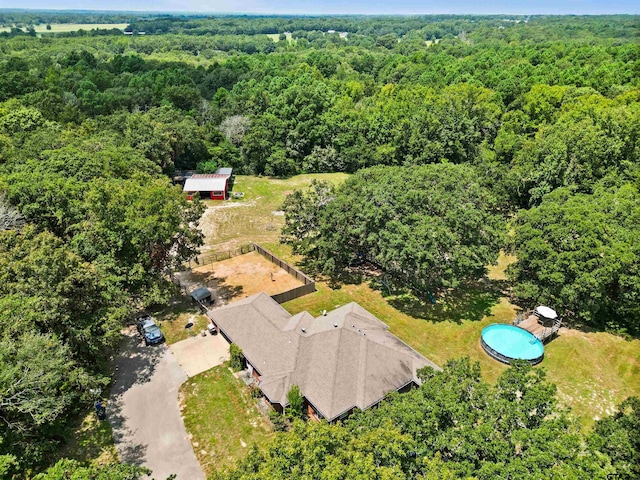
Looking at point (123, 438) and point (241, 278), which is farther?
point (241, 278)

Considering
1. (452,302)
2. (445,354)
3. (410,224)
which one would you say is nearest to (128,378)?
(445,354)

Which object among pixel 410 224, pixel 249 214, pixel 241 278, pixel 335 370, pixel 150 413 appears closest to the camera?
pixel 335 370

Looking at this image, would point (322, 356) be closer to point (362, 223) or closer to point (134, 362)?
point (134, 362)

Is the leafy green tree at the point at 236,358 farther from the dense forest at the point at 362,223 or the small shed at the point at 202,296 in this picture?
the small shed at the point at 202,296

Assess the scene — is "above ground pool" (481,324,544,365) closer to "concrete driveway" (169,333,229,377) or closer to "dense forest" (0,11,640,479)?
"dense forest" (0,11,640,479)

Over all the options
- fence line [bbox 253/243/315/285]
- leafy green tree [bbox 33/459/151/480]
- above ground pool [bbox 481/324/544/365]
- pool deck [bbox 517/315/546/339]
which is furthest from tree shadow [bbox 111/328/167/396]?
pool deck [bbox 517/315/546/339]

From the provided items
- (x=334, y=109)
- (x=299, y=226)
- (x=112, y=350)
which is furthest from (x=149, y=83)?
(x=112, y=350)

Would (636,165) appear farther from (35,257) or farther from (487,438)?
(35,257)
